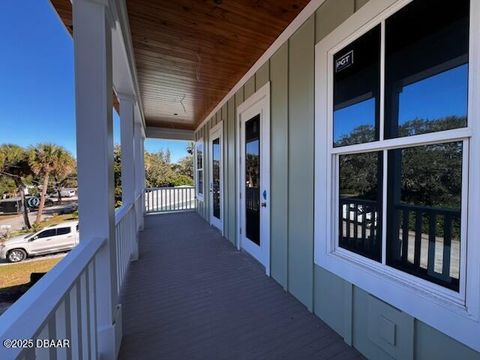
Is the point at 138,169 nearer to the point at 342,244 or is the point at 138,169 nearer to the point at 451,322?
the point at 342,244

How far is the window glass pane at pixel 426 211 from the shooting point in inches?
46.7

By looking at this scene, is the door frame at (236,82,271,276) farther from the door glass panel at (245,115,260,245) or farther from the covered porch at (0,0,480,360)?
Result: the door glass panel at (245,115,260,245)

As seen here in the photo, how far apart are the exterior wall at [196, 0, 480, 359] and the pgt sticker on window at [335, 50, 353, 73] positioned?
254 mm

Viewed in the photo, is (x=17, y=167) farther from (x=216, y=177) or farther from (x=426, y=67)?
(x=216, y=177)

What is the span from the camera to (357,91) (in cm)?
168

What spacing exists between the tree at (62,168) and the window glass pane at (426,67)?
1.94 m

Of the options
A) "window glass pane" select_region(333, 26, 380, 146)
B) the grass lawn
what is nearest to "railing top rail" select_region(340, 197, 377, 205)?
"window glass pane" select_region(333, 26, 380, 146)

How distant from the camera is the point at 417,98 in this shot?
4.35 feet

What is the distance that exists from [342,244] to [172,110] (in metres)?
4.70

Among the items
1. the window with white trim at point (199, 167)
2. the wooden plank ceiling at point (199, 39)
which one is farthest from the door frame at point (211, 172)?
the window with white trim at point (199, 167)

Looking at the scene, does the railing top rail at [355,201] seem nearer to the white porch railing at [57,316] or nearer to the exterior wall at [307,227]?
the exterior wall at [307,227]

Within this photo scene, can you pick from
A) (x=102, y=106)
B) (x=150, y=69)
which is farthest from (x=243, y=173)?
(x=102, y=106)

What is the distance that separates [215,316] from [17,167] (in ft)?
5.89

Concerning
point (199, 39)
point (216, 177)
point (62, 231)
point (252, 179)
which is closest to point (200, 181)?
point (216, 177)
